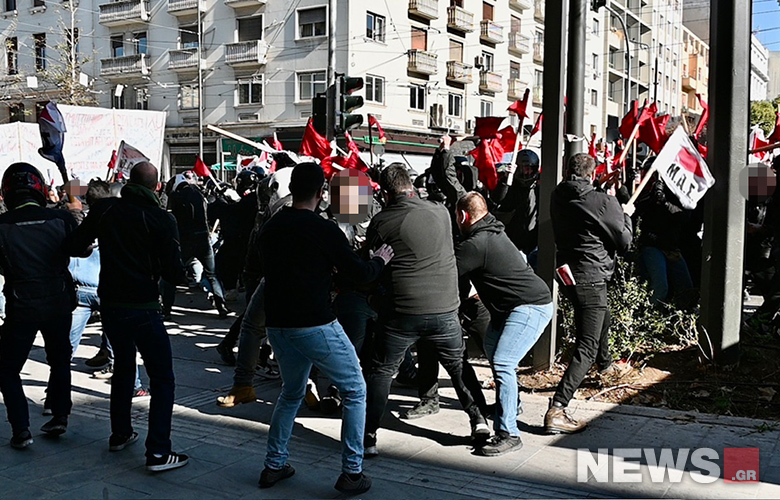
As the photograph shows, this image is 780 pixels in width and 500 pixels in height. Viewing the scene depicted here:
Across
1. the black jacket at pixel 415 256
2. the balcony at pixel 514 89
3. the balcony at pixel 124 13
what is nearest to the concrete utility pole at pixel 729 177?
the black jacket at pixel 415 256

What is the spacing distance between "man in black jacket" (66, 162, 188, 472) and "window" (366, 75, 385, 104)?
31614 millimetres

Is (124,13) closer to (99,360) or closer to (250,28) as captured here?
(250,28)

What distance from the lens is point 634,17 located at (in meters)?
53.4

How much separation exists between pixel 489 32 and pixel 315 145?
35.3m

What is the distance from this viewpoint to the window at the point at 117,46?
4200 centimetres

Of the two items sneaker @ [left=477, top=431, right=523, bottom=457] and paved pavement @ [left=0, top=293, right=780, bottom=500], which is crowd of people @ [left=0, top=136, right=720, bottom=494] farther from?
paved pavement @ [left=0, top=293, right=780, bottom=500]

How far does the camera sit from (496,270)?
5.11 meters

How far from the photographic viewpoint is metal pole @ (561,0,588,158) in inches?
291

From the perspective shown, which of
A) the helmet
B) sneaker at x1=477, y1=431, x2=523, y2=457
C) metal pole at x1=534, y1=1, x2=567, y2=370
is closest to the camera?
sneaker at x1=477, y1=431, x2=523, y2=457

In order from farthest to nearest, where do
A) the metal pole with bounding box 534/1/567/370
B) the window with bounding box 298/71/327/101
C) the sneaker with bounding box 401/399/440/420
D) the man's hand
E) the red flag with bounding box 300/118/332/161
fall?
the window with bounding box 298/71/327/101 → the red flag with bounding box 300/118/332/161 → the metal pole with bounding box 534/1/567/370 → the sneaker with bounding box 401/399/440/420 → the man's hand

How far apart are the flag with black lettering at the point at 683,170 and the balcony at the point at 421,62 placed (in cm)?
3342

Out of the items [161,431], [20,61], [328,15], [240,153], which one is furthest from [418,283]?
[20,61]

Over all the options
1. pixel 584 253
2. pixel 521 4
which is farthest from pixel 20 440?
pixel 521 4

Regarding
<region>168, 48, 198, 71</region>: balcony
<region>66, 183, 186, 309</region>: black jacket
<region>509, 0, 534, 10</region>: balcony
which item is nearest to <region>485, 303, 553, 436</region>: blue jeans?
<region>66, 183, 186, 309</region>: black jacket
